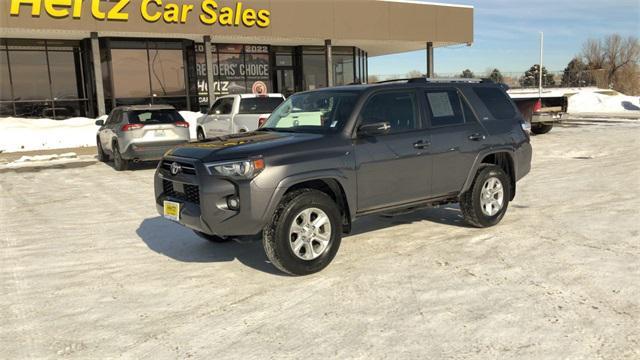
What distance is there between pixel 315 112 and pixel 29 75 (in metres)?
22.1

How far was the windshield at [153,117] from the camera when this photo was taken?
12438 millimetres

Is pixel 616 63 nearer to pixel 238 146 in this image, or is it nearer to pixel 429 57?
pixel 429 57

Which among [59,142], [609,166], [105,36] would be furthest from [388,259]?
[105,36]

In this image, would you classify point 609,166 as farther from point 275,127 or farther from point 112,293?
point 112,293

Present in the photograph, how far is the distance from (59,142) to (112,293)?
52.6 feet

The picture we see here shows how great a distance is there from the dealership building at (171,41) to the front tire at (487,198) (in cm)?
1843

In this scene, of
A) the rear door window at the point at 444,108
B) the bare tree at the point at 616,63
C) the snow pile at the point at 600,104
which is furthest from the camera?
the bare tree at the point at 616,63

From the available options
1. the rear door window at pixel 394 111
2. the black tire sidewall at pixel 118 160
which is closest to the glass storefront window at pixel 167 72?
the black tire sidewall at pixel 118 160

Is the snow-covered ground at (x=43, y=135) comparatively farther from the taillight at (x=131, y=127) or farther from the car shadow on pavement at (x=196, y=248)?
the car shadow on pavement at (x=196, y=248)

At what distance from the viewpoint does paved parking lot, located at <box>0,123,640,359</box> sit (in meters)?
3.60

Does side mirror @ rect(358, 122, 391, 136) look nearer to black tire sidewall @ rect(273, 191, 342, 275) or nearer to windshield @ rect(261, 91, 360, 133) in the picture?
windshield @ rect(261, 91, 360, 133)

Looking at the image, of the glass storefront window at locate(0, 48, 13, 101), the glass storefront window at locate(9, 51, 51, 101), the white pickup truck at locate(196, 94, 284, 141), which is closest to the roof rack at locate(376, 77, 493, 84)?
the white pickup truck at locate(196, 94, 284, 141)

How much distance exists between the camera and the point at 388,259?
537 centimetres

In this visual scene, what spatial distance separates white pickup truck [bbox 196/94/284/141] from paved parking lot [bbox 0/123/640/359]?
18.2ft
